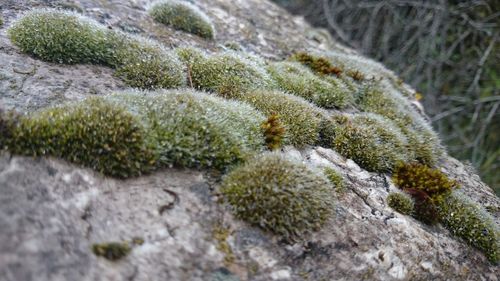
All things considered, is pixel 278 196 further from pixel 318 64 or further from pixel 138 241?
pixel 318 64

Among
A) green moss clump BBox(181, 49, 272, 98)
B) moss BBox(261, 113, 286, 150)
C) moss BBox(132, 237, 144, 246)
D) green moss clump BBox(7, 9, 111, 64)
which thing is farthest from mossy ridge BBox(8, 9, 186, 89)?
moss BBox(132, 237, 144, 246)

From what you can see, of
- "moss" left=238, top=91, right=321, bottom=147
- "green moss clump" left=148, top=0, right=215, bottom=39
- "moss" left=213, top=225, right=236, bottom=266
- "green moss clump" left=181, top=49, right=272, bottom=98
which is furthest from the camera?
"green moss clump" left=148, top=0, right=215, bottom=39

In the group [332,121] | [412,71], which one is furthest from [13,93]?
[412,71]

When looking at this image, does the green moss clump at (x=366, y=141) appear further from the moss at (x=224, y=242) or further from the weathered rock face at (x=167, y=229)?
the moss at (x=224, y=242)

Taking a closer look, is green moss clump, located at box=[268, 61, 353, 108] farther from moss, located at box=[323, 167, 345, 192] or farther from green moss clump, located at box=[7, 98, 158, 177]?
green moss clump, located at box=[7, 98, 158, 177]

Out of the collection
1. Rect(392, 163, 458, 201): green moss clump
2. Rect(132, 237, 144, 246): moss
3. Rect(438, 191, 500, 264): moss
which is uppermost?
Rect(392, 163, 458, 201): green moss clump

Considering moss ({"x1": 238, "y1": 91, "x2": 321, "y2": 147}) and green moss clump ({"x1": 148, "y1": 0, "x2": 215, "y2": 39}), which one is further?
green moss clump ({"x1": 148, "y1": 0, "x2": 215, "y2": 39})

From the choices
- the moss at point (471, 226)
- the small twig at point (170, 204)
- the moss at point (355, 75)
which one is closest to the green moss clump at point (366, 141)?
the moss at point (471, 226)

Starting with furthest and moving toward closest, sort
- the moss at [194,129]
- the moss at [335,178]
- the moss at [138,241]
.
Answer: the moss at [335,178] < the moss at [194,129] < the moss at [138,241]
